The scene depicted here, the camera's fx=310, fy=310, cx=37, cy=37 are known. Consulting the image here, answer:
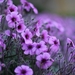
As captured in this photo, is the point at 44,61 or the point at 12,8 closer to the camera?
the point at 44,61

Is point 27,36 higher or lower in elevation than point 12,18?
lower

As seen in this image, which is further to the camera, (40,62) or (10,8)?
(10,8)

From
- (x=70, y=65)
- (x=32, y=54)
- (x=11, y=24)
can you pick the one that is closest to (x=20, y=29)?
(x=11, y=24)

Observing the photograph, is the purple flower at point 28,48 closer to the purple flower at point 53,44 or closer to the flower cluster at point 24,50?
the flower cluster at point 24,50

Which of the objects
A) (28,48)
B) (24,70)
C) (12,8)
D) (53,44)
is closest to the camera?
(24,70)

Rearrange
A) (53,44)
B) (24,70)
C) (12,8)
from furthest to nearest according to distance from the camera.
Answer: (12,8) < (53,44) < (24,70)

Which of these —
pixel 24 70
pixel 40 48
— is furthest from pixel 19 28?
pixel 24 70

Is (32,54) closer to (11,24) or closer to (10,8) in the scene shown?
(11,24)

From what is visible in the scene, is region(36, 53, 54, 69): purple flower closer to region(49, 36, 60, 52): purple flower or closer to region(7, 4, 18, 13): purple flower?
region(49, 36, 60, 52): purple flower

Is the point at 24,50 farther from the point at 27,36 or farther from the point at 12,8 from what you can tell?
the point at 12,8
